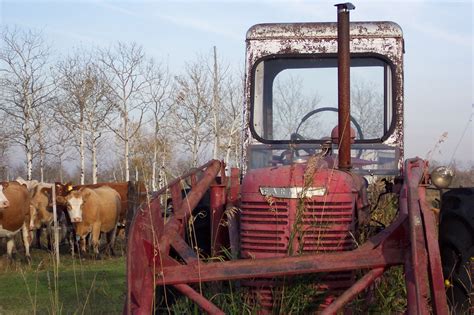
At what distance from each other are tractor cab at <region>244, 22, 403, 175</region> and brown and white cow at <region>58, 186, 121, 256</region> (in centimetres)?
1104

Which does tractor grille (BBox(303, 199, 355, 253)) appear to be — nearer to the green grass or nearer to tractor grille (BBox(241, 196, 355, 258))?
tractor grille (BBox(241, 196, 355, 258))

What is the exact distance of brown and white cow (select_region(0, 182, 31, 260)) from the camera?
1529 cm

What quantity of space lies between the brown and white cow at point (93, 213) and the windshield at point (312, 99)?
36.1 ft

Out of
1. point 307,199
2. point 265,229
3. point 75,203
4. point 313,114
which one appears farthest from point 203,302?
point 75,203

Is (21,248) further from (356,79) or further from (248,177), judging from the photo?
(248,177)

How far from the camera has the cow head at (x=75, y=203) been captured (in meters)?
16.6

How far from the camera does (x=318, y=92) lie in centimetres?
591

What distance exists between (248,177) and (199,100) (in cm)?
2767

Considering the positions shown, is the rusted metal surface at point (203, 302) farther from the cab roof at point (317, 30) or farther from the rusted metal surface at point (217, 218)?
the cab roof at point (317, 30)

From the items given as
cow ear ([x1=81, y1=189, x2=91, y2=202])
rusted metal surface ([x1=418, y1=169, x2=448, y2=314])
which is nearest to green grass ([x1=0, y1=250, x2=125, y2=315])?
cow ear ([x1=81, y1=189, x2=91, y2=202])

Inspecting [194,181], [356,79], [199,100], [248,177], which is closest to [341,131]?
[248,177]

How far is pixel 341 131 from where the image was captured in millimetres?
4332

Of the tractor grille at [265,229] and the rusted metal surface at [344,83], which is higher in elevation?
the rusted metal surface at [344,83]

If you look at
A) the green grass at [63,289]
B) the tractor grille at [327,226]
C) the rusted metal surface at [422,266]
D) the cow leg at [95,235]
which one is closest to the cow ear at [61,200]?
the cow leg at [95,235]
